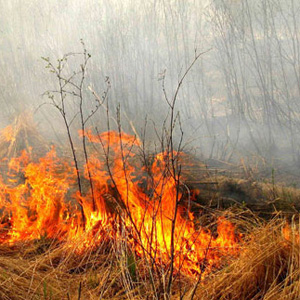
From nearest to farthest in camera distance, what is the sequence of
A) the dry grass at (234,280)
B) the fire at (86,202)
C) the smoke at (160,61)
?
the dry grass at (234,280) < the fire at (86,202) < the smoke at (160,61)

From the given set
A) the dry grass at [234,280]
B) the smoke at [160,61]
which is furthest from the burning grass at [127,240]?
the smoke at [160,61]

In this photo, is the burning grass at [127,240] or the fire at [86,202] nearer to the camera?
the burning grass at [127,240]

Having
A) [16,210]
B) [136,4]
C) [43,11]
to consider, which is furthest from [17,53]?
[16,210]

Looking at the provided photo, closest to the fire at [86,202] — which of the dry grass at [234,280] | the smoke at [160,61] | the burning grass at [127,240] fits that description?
the burning grass at [127,240]

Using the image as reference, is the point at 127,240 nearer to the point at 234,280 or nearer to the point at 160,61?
the point at 234,280

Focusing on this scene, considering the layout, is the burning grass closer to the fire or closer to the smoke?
the fire

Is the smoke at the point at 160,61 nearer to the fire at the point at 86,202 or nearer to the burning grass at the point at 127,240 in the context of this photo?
the fire at the point at 86,202

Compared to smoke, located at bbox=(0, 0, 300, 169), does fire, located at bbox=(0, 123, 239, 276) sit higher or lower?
lower

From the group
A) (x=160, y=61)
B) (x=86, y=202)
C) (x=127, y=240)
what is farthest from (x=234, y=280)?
(x=160, y=61)

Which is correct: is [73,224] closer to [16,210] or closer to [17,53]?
[16,210]

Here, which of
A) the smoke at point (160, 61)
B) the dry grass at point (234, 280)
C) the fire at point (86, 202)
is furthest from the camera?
the smoke at point (160, 61)

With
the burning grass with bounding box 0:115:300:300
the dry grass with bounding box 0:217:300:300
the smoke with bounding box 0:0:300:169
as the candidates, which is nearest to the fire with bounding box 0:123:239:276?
the burning grass with bounding box 0:115:300:300

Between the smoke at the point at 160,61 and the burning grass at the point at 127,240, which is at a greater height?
the smoke at the point at 160,61

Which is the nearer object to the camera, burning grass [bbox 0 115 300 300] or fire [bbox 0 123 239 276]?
burning grass [bbox 0 115 300 300]
